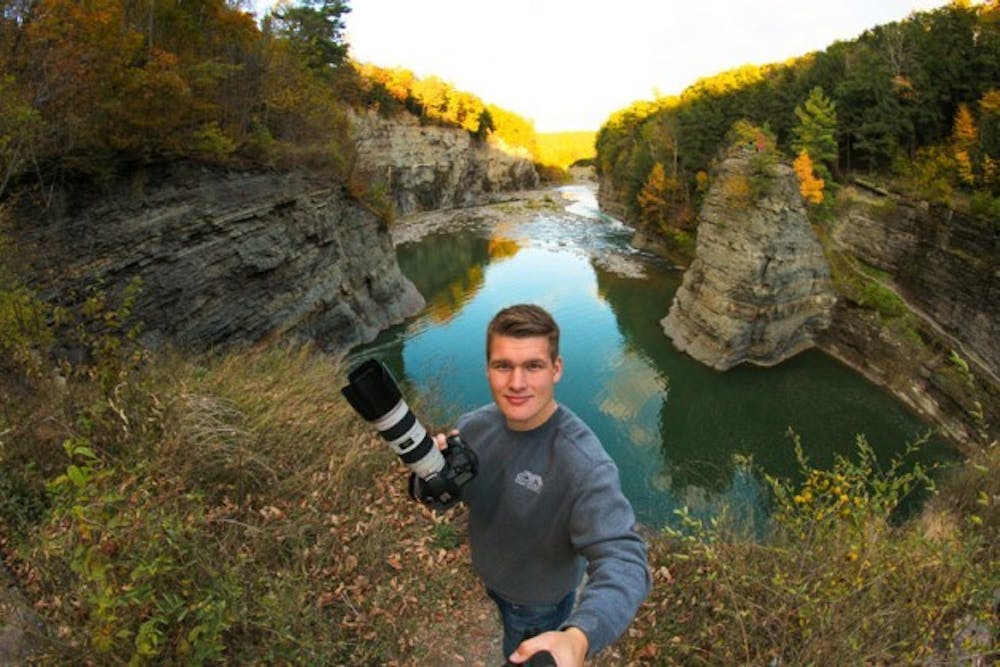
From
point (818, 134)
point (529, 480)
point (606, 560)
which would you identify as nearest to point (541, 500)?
point (529, 480)

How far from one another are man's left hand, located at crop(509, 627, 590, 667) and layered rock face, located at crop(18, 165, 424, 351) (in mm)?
9471

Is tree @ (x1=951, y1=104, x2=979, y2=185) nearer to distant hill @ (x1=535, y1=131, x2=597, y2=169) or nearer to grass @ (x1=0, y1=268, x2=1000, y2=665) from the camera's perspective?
grass @ (x1=0, y1=268, x2=1000, y2=665)

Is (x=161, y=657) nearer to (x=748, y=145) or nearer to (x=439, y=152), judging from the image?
(x=748, y=145)

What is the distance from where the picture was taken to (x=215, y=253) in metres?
14.3

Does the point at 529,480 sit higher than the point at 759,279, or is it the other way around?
the point at 529,480

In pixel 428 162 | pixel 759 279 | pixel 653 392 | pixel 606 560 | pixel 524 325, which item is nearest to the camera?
pixel 606 560

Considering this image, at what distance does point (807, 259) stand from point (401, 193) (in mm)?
43514

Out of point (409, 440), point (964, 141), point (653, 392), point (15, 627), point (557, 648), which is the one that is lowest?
point (653, 392)

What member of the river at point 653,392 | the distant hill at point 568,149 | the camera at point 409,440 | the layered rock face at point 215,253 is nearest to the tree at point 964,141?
the river at point 653,392

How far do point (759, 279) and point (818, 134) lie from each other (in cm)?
1000

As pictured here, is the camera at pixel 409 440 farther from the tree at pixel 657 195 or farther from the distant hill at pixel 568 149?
the distant hill at pixel 568 149

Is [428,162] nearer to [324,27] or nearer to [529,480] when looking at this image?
[324,27]

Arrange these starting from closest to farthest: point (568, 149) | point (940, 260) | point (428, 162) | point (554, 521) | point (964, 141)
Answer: point (554, 521) → point (940, 260) → point (964, 141) → point (428, 162) → point (568, 149)

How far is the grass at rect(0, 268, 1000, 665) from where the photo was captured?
2.97 m
